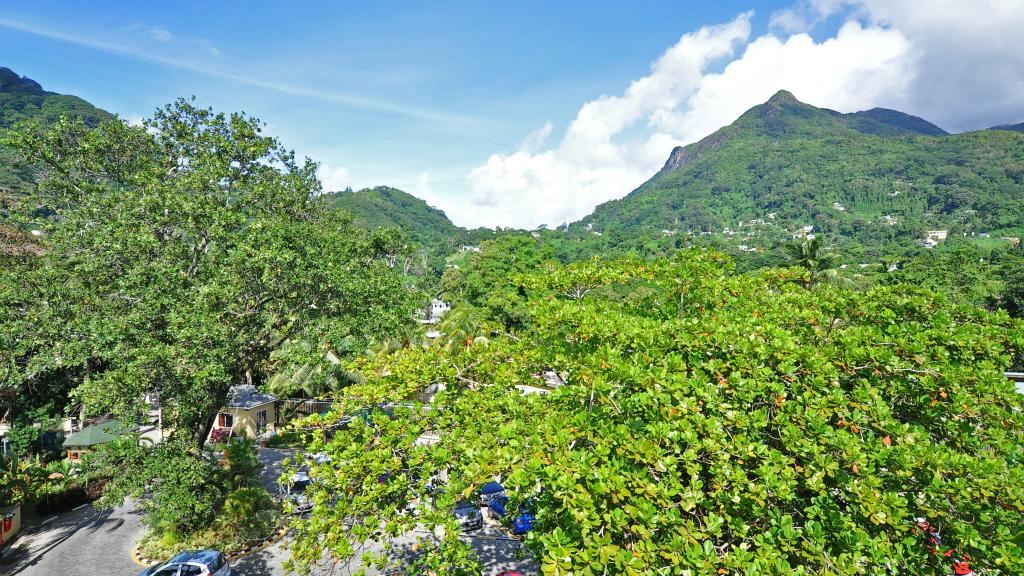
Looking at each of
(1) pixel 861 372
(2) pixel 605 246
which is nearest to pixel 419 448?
(1) pixel 861 372

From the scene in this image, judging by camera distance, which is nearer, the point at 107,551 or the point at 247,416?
the point at 107,551

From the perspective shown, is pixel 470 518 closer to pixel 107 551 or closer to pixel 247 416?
pixel 107 551

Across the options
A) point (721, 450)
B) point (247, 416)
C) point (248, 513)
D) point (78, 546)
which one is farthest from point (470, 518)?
point (247, 416)

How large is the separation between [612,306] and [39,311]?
1719 cm

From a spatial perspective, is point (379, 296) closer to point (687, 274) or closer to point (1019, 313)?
point (687, 274)

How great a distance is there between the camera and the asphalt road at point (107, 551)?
11.8 metres

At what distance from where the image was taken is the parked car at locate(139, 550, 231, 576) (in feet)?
34.3

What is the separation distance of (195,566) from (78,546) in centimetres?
558

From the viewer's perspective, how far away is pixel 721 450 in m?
4.86

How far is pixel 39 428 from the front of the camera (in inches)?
709

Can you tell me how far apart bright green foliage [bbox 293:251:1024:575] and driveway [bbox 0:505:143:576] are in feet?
37.1

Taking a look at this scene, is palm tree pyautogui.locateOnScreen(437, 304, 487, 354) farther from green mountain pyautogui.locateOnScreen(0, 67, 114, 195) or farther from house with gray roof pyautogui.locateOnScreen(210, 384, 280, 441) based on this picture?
green mountain pyautogui.locateOnScreen(0, 67, 114, 195)

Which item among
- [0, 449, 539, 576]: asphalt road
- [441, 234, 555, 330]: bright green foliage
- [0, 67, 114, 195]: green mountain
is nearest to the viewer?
[0, 449, 539, 576]: asphalt road

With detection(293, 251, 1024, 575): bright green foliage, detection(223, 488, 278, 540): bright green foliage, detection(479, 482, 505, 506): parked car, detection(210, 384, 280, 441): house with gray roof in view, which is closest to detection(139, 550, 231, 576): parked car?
detection(223, 488, 278, 540): bright green foliage
